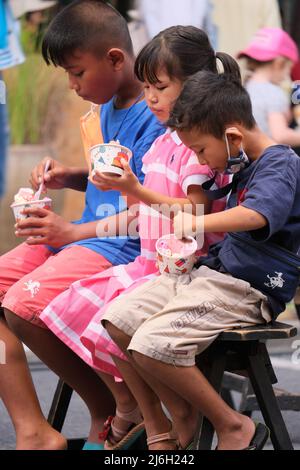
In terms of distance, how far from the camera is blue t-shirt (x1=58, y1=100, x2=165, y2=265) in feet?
10.8

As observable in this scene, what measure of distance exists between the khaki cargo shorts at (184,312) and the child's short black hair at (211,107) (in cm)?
41

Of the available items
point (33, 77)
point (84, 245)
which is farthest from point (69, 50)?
point (33, 77)

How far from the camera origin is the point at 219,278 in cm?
281

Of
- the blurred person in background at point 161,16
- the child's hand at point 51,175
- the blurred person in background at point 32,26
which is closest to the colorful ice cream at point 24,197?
the child's hand at point 51,175

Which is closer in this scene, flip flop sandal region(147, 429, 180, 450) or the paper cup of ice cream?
A: flip flop sandal region(147, 429, 180, 450)

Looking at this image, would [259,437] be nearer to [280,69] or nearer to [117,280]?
[117,280]

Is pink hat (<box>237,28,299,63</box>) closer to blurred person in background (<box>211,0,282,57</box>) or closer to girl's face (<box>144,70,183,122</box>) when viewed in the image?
blurred person in background (<box>211,0,282,57</box>)

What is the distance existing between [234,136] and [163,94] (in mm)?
362

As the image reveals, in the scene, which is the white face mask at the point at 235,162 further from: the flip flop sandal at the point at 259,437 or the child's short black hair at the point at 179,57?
the flip flop sandal at the point at 259,437

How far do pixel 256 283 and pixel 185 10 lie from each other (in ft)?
10.0

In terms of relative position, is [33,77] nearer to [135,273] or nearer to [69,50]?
[69,50]

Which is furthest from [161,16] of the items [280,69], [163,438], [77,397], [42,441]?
[163,438]

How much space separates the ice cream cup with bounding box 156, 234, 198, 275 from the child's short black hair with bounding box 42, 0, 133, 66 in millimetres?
774

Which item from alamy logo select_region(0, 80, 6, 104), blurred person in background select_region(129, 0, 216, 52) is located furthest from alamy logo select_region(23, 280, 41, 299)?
blurred person in background select_region(129, 0, 216, 52)
